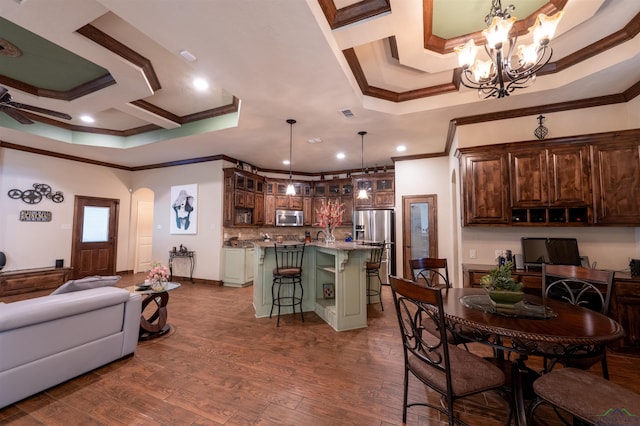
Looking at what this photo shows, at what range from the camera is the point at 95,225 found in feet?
21.7

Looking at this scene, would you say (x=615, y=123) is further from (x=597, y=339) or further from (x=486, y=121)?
(x=597, y=339)

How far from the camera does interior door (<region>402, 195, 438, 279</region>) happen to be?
18.6ft

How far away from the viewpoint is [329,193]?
7.70 metres

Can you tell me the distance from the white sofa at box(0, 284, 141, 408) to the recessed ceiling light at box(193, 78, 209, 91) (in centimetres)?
272

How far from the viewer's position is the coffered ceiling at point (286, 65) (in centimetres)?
215

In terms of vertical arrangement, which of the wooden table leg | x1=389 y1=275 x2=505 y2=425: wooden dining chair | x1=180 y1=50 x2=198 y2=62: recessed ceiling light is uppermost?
x1=180 y1=50 x2=198 y2=62: recessed ceiling light

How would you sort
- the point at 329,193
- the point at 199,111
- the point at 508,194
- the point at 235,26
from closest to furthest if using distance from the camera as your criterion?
the point at 235,26
the point at 508,194
the point at 199,111
the point at 329,193

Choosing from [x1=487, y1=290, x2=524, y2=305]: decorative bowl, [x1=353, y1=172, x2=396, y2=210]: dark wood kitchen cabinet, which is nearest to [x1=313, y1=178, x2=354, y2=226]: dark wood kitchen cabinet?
[x1=353, y1=172, x2=396, y2=210]: dark wood kitchen cabinet

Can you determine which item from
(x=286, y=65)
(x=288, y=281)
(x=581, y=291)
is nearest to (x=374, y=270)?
(x=288, y=281)

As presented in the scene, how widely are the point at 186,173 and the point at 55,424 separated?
18.1ft

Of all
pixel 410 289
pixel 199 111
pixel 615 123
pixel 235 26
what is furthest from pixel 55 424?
pixel 615 123

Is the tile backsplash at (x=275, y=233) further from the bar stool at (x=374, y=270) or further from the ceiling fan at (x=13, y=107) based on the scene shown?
the ceiling fan at (x=13, y=107)

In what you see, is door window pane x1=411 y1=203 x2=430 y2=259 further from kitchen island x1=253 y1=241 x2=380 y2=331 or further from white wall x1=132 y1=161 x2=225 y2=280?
white wall x1=132 y1=161 x2=225 y2=280

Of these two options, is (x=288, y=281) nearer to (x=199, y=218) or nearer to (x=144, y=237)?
(x=199, y=218)
